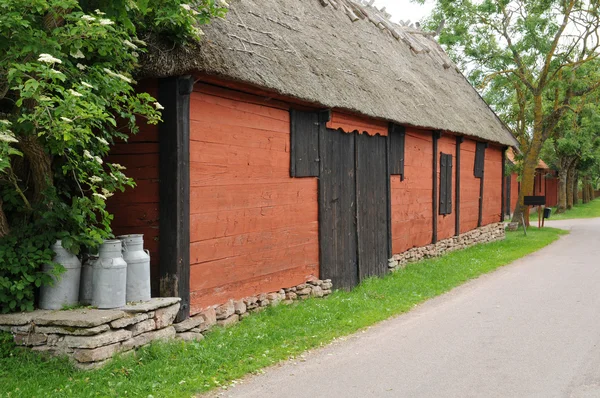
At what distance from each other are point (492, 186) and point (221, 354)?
50.7ft

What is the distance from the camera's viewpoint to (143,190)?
22.2 ft

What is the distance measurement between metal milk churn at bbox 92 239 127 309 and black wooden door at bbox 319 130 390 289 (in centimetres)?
423

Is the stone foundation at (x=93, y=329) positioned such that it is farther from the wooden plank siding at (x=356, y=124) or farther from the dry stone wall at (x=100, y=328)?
the wooden plank siding at (x=356, y=124)

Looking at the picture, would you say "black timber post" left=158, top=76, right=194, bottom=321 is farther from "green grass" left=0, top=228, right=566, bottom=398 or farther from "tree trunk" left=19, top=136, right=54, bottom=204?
"tree trunk" left=19, top=136, right=54, bottom=204

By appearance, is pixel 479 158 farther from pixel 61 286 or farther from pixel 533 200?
pixel 61 286

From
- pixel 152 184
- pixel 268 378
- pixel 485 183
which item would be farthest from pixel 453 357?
→ pixel 485 183

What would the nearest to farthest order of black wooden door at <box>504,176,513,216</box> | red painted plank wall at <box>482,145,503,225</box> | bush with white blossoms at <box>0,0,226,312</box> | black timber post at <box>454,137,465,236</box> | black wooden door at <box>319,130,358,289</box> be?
bush with white blossoms at <box>0,0,226,312</box> → black wooden door at <box>319,130,358,289</box> → black timber post at <box>454,137,465,236</box> → red painted plank wall at <box>482,145,503,225</box> → black wooden door at <box>504,176,513,216</box>

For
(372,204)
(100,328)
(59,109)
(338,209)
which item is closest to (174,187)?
(100,328)

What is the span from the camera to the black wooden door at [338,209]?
9562mm

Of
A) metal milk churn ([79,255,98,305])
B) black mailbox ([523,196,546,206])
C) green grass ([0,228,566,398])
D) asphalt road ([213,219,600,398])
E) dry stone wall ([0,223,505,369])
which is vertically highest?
black mailbox ([523,196,546,206])

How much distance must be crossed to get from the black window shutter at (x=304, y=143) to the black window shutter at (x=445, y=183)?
6.46 meters

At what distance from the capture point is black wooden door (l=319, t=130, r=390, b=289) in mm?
9672

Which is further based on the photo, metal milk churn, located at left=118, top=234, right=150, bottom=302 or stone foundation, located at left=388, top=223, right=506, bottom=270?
stone foundation, located at left=388, top=223, right=506, bottom=270

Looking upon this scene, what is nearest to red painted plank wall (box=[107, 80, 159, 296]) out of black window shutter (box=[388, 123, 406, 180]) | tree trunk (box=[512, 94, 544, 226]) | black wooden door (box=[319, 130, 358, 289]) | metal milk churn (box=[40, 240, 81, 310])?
metal milk churn (box=[40, 240, 81, 310])
